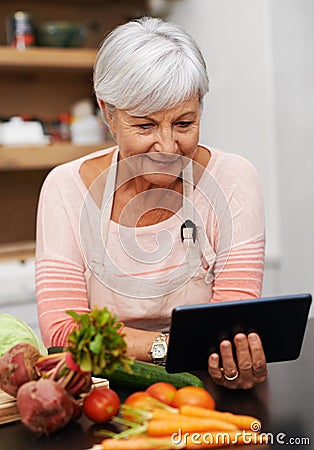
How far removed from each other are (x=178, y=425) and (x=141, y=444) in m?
0.06

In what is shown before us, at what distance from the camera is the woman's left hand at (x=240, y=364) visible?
4.11ft

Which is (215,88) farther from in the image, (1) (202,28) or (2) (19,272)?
(2) (19,272)

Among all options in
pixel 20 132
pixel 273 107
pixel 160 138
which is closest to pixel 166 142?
pixel 160 138

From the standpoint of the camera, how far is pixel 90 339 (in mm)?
1037

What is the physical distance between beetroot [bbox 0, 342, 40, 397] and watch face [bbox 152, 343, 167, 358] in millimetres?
361

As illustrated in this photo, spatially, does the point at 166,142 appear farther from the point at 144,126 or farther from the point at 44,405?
the point at 44,405

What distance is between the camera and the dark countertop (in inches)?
43.1

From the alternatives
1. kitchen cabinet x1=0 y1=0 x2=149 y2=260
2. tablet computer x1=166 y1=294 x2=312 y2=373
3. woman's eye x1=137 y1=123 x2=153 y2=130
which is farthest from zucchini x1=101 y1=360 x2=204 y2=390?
kitchen cabinet x1=0 y1=0 x2=149 y2=260

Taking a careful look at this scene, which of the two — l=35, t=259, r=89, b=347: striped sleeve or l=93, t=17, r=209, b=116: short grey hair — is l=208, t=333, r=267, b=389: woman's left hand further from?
l=93, t=17, r=209, b=116: short grey hair

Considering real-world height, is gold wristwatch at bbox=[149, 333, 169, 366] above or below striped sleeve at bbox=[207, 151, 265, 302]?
below

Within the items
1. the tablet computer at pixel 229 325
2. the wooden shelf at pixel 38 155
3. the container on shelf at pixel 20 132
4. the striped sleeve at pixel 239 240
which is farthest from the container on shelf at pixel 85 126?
the tablet computer at pixel 229 325

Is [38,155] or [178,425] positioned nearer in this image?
[178,425]

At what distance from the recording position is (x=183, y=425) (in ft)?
3.34

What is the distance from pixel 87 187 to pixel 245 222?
1.19 ft
